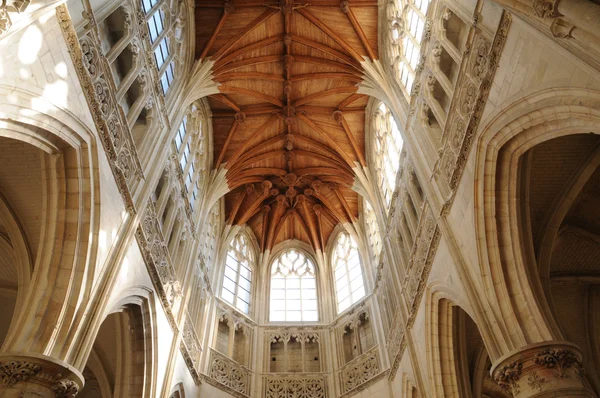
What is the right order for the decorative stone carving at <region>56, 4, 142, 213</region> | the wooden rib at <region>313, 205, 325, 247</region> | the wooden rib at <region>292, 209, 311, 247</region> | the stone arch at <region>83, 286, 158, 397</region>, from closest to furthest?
the decorative stone carving at <region>56, 4, 142, 213</region> → the stone arch at <region>83, 286, 158, 397</region> → the wooden rib at <region>313, 205, 325, 247</region> → the wooden rib at <region>292, 209, 311, 247</region>

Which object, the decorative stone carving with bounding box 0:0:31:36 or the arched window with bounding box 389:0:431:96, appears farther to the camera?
the arched window with bounding box 389:0:431:96

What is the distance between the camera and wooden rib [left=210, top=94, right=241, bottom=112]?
19.0 m

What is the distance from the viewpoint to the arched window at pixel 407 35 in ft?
41.9

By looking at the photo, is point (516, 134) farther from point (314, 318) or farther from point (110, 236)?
point (314, 318)

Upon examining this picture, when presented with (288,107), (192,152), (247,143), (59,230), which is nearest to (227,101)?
(247,143)

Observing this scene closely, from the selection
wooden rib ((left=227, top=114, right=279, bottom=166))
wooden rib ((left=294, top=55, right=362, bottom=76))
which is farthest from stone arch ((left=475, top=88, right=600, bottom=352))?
wooden rib ((left=227, top=114, right=279, bottom=166))

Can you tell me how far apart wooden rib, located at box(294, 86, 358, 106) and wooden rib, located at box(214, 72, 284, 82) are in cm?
132

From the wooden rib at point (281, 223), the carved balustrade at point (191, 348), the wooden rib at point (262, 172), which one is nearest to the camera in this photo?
the carved balustrade at point (191, 348)

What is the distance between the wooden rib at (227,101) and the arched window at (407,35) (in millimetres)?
6942

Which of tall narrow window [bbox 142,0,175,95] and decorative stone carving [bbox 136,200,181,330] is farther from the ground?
tall narrow window [bbox 142,0,175,95]

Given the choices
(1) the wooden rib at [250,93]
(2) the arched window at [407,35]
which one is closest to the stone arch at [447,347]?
(2) the arched window at [407,35]

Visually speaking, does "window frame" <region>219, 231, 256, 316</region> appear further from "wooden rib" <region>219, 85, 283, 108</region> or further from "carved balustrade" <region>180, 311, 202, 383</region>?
"wooden rib" <region>219, 85, 283, 108</region>

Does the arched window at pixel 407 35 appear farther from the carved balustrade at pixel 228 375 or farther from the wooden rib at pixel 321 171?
the carved balustrade at pixel 228 375

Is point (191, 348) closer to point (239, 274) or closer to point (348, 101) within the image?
point (239, 274)
